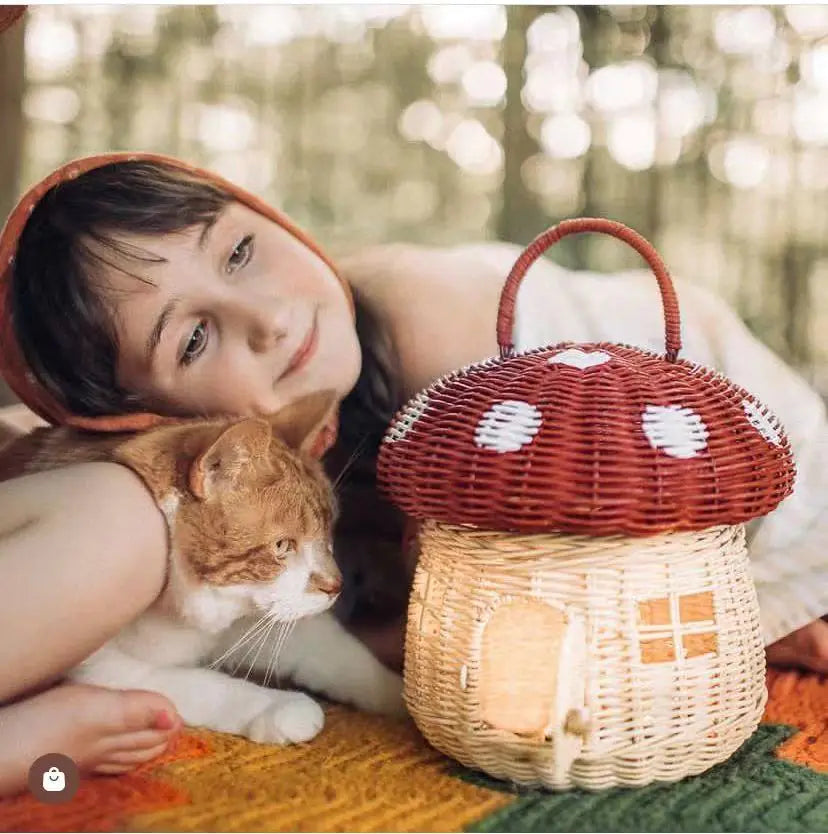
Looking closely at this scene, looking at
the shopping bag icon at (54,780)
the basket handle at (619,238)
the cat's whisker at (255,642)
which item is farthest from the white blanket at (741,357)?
the shopping bag icon at (54,780)

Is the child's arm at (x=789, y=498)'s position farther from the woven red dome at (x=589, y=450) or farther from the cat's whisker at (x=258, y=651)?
the cat's whisker at (x=258, y=651)

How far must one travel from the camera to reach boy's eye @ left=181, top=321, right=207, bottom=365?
1.28 m

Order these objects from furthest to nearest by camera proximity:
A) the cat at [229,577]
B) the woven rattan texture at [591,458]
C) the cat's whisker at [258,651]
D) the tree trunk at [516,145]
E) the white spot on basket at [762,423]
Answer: the tree trunk at [516,145]
the cat's whisker at [258,651]
the cat at [229,577]
the white spot on basket at [762,423]
the woven rattan texture at [591,458]

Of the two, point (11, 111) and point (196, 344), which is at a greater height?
point (11, 111)

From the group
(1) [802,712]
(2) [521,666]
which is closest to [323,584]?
(2) [521,666]

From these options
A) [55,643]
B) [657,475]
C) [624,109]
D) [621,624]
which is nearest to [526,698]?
[621,624]

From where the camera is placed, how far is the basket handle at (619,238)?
1138 millimetres

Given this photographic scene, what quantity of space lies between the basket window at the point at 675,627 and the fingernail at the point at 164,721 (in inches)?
22.2

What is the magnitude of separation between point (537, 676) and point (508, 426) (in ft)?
0.89

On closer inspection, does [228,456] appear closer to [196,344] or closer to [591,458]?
[196,344]

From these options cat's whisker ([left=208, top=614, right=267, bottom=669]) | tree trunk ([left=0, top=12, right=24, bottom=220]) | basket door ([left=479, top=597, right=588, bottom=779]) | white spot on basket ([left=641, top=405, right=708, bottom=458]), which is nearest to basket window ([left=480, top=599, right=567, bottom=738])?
basket door ([left=479, top=597, right=588, bottom=779])

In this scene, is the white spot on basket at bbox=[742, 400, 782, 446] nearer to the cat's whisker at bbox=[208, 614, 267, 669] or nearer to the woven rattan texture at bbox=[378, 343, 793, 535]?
the woven rattan texture at bbox=[378, 343, 793, 535]

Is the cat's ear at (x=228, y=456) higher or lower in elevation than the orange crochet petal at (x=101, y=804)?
higher

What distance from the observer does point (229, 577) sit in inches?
45.6
